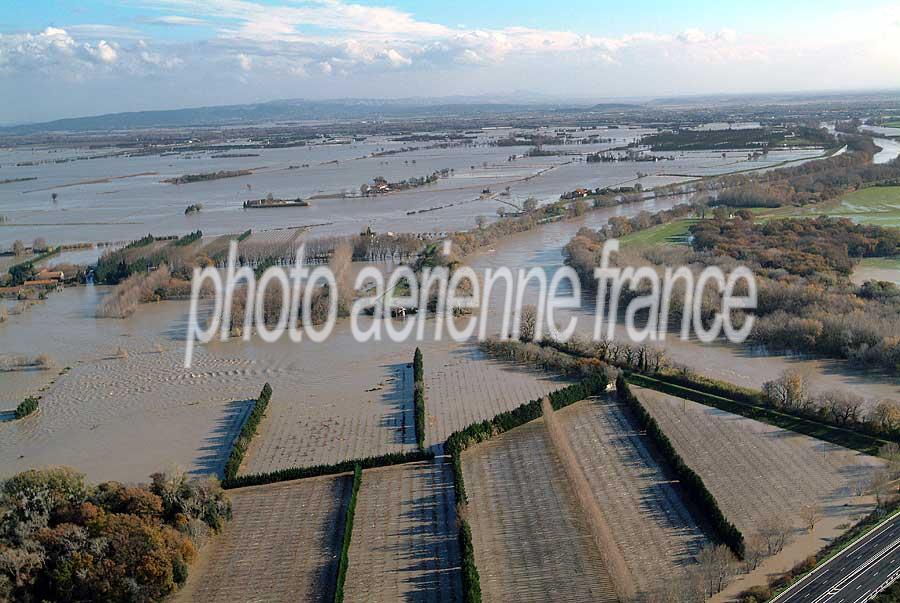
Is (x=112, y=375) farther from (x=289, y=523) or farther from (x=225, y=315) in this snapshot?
(x=289, y=523)

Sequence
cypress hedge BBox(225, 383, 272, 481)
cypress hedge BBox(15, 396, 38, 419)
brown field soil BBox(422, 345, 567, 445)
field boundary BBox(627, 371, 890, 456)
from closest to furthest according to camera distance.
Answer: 1. cypress hedge BBox(225, 383, 272, 481)
2. field boundary BBox(627, 371, 890, 456)
3. brown field soil BBox(422, 345, 567, 445)
4. cypress hedge BBox(15, 396, 38, 419)

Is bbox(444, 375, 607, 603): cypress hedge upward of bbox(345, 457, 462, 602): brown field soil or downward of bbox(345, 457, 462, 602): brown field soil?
upward

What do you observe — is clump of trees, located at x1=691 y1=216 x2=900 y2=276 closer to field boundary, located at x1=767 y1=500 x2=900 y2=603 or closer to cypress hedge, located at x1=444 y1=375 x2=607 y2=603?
cypress hedge, located at x1=444 y1=375 x2=607 y2=603

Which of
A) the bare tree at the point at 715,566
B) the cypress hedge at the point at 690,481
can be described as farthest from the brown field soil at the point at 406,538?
the cypress hedge at the point at 690,481

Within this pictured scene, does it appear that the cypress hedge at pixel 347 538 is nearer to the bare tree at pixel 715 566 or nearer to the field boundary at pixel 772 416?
the bare tree at pixel 715 566

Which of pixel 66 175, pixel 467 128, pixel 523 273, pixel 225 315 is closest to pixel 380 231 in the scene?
pixel 523 273

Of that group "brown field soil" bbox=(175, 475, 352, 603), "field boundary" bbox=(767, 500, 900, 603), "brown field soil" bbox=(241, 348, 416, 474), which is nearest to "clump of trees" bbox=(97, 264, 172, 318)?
"brown field soil" bbox=(241, 348, 416, 474)
